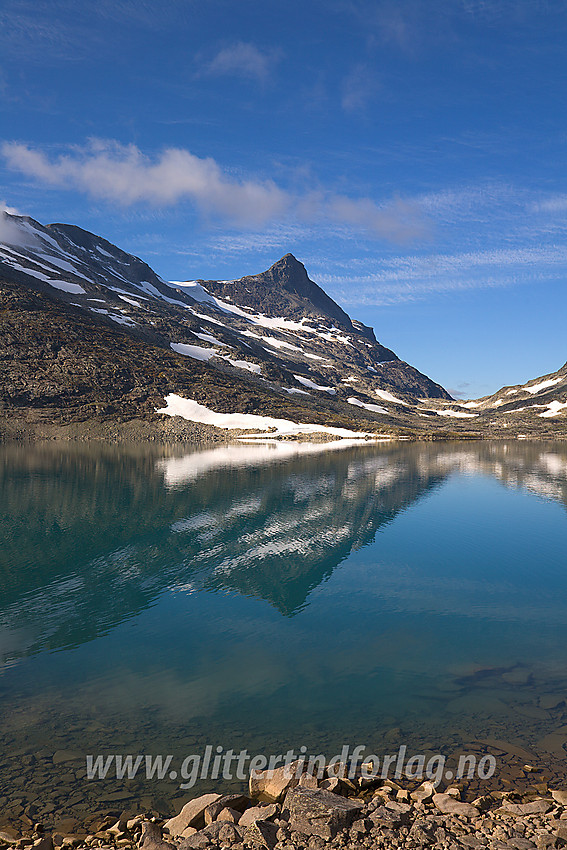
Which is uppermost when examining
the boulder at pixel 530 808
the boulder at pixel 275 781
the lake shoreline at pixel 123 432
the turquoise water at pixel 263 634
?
the lake shoreline at pixel 123 432

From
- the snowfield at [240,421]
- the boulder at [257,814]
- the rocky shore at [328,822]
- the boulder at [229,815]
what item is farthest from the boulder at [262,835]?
the snowfield at [240,421]

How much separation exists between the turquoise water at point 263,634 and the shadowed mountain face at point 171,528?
0.24 meters

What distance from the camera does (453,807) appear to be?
11.3 m

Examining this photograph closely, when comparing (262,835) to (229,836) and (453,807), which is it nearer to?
(229,836)

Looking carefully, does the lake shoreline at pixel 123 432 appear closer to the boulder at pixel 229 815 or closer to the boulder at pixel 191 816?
the boulder at pixel 191 816

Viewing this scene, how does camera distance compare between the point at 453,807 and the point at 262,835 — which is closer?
the point at 262,835

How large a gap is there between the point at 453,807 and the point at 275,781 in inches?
158

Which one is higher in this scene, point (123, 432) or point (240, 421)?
point (240, 421)

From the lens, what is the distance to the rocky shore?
9.98 meters

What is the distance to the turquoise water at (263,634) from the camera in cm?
1523

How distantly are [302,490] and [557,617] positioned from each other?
144ft

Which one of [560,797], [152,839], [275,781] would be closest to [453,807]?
[560,797]

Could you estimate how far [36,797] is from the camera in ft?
41.1

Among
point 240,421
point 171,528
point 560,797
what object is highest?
point 240,421
